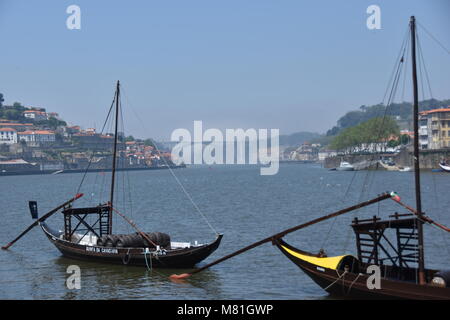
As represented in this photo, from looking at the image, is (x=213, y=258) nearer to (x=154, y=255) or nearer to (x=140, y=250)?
(x=154, y=255)

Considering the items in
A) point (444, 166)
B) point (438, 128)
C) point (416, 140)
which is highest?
point (438, 128)

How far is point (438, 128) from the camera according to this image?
180 m

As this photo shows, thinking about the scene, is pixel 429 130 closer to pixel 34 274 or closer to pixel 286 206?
pixel 286 206

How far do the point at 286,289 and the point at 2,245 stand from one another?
1084 inches

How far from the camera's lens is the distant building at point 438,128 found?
178m

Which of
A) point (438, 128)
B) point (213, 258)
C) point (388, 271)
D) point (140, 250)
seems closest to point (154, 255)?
point (140, 250)

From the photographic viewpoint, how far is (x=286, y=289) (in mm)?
31094

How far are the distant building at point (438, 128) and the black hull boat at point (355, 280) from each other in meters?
159

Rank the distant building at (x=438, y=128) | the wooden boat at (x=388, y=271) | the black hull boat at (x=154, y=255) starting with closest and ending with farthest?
the wooden boat at (x=388, y=271) → the black hull boat at (x=154, y=255) → the distant building at (x=438, y=128)

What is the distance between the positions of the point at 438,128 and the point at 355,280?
164908 mm

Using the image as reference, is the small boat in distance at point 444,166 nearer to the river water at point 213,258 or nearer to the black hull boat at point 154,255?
the river water at point 213,258
